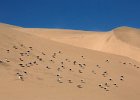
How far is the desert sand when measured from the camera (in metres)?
13.1

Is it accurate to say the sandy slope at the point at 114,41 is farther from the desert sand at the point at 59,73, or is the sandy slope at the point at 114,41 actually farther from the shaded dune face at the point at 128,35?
the desert sand at the point at 59,73

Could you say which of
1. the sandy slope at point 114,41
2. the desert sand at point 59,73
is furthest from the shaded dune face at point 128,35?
the desert sand at point 59,73

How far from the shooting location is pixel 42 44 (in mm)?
21219

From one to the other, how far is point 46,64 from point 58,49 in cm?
451

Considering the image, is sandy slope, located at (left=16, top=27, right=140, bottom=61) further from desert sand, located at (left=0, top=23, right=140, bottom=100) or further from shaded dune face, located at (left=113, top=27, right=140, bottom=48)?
desert sand, located at (left=0, top=23, right=140, bottom=100)

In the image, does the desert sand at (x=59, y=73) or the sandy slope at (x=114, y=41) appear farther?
the sandy slope at (x=114, y=41)

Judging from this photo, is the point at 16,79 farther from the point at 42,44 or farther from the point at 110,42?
the point at 110,42

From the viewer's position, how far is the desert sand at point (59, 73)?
13102 mm

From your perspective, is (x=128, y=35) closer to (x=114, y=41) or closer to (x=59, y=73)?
(x=114, y=41)

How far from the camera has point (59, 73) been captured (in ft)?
52.7

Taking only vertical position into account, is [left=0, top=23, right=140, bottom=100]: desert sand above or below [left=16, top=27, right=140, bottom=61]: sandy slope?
below

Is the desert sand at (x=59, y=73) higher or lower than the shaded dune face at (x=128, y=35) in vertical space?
lower

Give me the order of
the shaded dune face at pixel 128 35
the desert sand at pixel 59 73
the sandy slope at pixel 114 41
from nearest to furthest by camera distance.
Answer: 1. the desert sand at pixel 59 73
2. the sandy slope at pixel 114 41
3. the shaded dune face at pixel 128 35

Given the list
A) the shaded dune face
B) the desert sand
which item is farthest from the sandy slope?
the desert sand
